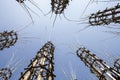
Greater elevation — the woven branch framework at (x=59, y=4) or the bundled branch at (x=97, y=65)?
the woven branch framework at (x=59, y=4)

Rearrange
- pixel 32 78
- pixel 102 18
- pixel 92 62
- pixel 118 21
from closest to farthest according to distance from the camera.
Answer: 1. pixel 32 78
2. pixel 118 21
3. pixel 102 18
4. pixel 92 62

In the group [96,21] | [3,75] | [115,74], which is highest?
[96,21]

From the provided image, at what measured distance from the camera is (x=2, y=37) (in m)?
16.8

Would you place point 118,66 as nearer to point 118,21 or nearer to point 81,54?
point 118,21

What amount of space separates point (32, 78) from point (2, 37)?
35.0ft

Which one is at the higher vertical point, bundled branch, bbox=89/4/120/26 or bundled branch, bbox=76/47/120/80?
bundled branch, bbox=89/4/120/26

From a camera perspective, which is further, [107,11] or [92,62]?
[92,62]

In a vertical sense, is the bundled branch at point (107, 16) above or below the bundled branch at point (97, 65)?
above

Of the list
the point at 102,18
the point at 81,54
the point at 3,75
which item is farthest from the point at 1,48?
the point at 102,18

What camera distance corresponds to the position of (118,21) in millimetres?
9688

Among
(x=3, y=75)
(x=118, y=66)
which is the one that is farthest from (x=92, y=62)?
(x=3, y=75)

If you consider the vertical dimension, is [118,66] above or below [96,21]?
below

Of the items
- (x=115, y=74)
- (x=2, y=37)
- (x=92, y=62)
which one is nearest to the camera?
(x=115, y=74)

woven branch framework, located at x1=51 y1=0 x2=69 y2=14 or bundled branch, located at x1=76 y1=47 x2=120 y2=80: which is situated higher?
woven branch framework, located at x1=51 y1=0 x2=69 y2=14
